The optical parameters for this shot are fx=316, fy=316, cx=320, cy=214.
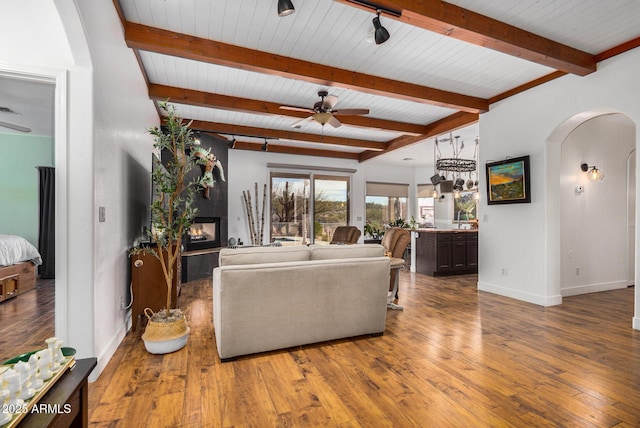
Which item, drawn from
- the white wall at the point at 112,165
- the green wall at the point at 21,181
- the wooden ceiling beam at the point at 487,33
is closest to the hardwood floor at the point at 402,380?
the white wall at the point at 112,165

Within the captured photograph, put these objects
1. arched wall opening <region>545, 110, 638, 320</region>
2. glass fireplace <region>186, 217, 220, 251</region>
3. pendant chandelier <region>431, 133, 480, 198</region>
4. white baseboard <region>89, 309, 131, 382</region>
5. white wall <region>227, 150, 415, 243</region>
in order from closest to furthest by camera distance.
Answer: white baseboard <region>89, 309, 131, 382</region> → arched wall opening <region>545, 110, 638, 320</region> → glass fireplace <region>186, 217, 220, 251</region> → pendant chandelier <region>431, 133, 480, 198</region> → white wall <region>227, 150, 415, 243</region>

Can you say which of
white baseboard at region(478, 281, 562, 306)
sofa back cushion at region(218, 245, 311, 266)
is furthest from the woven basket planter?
white baseboard at region(478, 281, 562, 306)

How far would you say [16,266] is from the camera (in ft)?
14.8

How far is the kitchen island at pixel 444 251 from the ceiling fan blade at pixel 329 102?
132 inches

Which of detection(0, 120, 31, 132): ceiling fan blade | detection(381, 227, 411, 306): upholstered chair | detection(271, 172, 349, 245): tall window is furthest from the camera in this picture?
detection(271, 172, 349, 245): tall window

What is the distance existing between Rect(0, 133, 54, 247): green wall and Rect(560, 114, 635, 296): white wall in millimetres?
8851

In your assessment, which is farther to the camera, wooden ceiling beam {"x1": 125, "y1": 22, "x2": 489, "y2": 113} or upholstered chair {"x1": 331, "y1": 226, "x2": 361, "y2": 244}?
upholstered chair {"x1": 331, "y1": 226, "x2": 361, "y2": 244}

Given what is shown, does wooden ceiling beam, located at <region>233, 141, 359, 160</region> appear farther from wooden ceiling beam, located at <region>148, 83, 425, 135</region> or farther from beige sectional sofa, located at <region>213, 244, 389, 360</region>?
beige sectional sofa, located at <region>213, 244, 389, 360</region>

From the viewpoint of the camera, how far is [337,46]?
3344 mm

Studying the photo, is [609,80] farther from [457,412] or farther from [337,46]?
[457,412]

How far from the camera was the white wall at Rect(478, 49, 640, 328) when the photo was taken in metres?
3.42

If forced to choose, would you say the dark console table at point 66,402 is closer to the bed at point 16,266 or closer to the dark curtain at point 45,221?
the bed at point 16,266

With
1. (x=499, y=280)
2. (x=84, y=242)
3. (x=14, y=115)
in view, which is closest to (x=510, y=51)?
(x=499, y=280)

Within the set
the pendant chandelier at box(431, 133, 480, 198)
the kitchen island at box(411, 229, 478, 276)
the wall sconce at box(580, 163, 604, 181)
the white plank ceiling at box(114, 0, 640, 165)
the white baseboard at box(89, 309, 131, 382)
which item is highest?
the white plank ceiling at box(114, 0, 640, 165)
